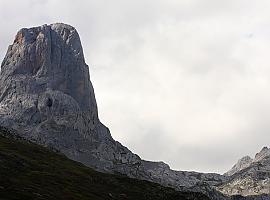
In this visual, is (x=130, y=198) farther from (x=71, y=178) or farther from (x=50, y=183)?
(x=50, y=183)

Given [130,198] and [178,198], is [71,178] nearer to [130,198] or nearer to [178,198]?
[130,198]

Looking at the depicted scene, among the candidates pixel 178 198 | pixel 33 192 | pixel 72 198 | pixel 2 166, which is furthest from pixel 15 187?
pixel 178 198

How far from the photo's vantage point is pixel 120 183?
523ft

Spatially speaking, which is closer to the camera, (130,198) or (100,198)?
(100,198)

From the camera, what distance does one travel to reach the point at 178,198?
148875 mm

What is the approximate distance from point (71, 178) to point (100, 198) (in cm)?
2331

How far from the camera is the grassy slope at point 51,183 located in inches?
3561

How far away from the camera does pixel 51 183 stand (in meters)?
108

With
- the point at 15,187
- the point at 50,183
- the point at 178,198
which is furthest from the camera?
the point at 178,198

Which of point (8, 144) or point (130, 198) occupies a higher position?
point (8, 144)

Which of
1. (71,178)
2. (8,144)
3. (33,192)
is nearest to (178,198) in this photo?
(71,178)

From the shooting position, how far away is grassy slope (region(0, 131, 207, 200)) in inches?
3561

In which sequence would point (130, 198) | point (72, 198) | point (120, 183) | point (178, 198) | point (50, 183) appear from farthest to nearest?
point (120, 183), point (178, 198), point (130, 198), point (50, 183), point (72, 198)

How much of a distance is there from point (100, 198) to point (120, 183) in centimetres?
4636
